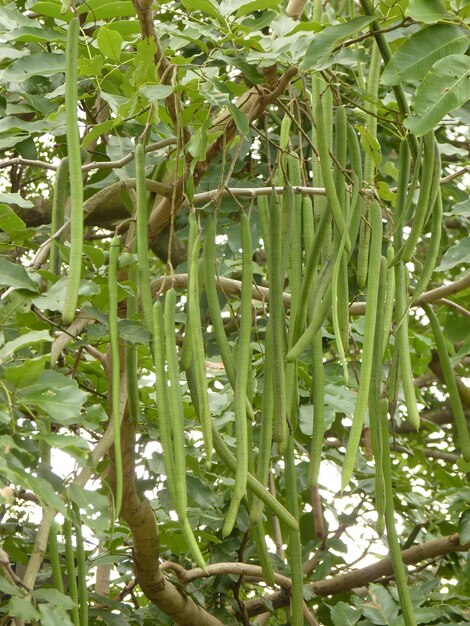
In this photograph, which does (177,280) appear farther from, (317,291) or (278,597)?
(278,597)

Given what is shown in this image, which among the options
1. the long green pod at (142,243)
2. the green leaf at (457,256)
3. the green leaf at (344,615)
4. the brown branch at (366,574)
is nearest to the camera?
the long green pod at (142,243)

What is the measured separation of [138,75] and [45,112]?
0.44 metres

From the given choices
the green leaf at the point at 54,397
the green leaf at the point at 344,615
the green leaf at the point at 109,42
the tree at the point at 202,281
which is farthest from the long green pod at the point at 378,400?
the green leaf at the point at 344,615

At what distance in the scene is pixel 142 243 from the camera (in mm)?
997

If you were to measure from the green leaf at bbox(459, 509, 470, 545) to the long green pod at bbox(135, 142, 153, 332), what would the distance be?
2.86 feet

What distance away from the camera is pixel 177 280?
4.52 feet

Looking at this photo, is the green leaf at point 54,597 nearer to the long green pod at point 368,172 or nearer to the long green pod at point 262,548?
the long green pod at point 262,548

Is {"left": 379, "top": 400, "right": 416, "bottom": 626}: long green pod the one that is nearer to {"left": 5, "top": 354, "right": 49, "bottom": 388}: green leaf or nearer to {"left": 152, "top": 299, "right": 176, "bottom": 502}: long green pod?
{"left": 152, "top": 299, "right": 176, "bottom": 502}: long green pod

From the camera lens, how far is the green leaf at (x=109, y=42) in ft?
3.88

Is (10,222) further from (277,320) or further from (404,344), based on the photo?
(404,344)

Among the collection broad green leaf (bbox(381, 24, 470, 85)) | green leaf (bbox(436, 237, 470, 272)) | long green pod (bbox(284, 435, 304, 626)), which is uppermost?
green leaf (bbox(436, 237, 470, 272))

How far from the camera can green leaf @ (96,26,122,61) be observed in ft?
3.88

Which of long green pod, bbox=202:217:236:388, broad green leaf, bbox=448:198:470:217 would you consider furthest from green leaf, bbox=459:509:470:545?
long green pod, bbox=202:217:236:388

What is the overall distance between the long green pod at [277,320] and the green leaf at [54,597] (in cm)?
26
